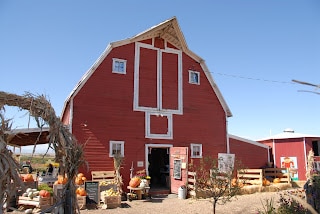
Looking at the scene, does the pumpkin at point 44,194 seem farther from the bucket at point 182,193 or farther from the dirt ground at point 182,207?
the bucket at point 182,193

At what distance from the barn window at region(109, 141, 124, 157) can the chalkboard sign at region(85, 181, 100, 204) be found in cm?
272

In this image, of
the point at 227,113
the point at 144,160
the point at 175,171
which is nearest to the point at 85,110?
the point at 144,160

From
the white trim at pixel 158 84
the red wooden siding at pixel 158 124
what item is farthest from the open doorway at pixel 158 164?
the white trim at pixel 158 84

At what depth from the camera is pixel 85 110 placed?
14398 millimetres

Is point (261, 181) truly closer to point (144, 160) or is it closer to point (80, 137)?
point (144, 160)

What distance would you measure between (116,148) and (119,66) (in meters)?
4.27

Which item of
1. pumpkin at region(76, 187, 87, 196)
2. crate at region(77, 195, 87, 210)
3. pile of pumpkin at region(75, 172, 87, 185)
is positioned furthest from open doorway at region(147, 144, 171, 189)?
crate at region(77, 195, 87, 210)

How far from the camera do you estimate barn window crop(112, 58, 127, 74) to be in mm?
15614

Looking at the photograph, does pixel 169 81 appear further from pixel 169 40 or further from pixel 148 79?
pixel 169 40

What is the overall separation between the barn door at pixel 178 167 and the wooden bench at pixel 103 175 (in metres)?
3.18

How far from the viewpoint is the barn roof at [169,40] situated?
14891 millimetres

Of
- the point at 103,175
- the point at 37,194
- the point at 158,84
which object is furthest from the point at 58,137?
the point at 158,84

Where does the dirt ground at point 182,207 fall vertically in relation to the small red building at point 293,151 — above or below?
below

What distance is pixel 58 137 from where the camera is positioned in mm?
5477
